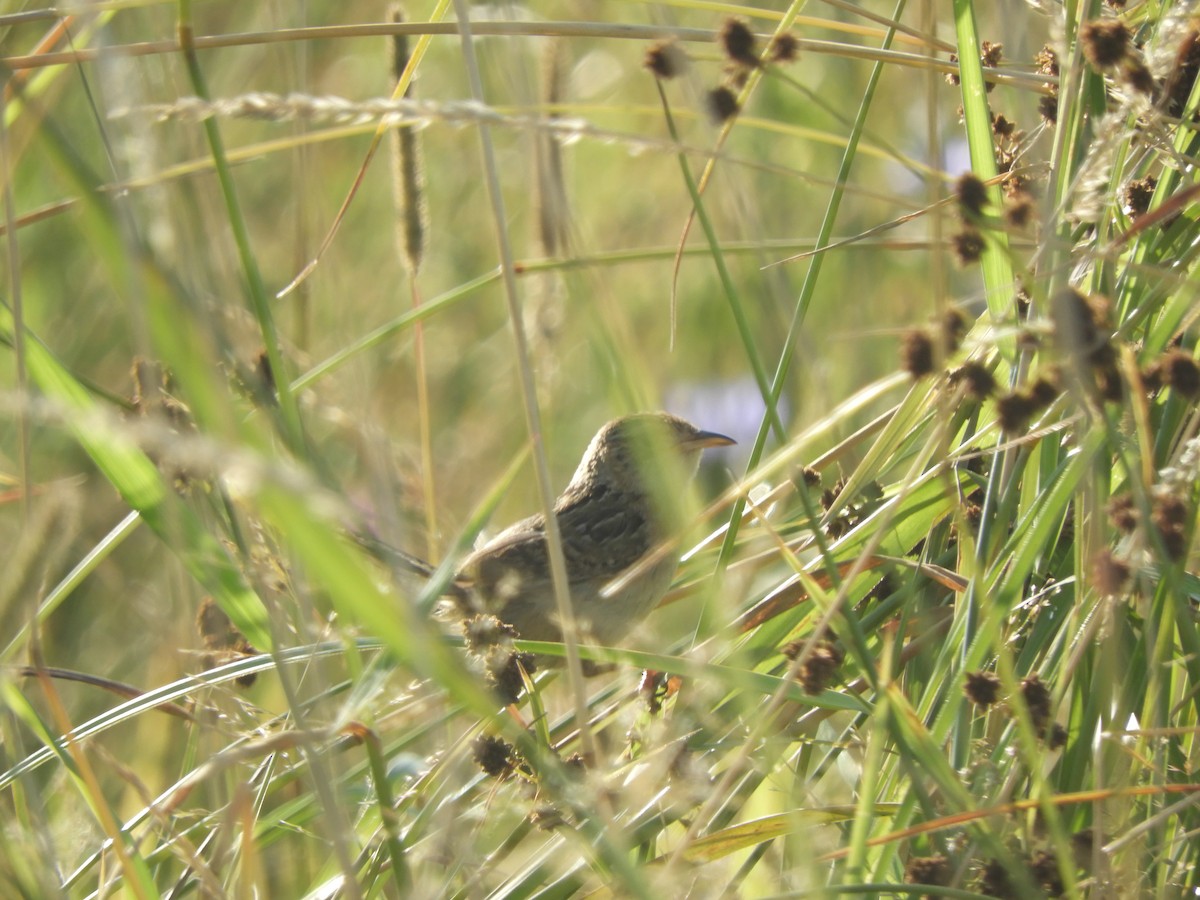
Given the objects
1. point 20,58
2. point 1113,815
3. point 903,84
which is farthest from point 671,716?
point 903,84

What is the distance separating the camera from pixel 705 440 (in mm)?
4820

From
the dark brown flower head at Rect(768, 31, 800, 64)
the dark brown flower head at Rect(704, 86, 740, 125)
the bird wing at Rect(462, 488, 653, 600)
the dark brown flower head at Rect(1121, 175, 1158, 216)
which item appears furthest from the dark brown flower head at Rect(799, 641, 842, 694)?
the bird wing at Rect(462, 488, 653, 600)

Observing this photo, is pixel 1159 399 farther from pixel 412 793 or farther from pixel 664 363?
pixel 664 363

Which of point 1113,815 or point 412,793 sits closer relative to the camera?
point 1113,815

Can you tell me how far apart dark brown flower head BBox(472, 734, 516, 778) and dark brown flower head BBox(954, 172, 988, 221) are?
1202mm

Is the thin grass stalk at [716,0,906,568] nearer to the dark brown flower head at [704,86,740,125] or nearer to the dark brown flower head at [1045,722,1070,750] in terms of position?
the dark brown flower head at [704,86,740,125]

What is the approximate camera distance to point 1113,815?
208 centimetres

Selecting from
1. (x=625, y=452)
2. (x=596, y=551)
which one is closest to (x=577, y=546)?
(x=596, y=551)

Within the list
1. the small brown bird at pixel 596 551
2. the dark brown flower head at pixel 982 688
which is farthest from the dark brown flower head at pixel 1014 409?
the small brown bird at pixel 596 551

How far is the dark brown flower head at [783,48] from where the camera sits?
2184 mm

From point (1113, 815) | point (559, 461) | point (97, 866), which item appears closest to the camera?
point (1113, 815)

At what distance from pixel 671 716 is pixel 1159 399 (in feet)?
3.72

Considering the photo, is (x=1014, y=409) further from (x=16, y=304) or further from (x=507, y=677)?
(x=16, y=304)

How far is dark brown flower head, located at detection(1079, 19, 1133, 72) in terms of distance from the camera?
1983mm
